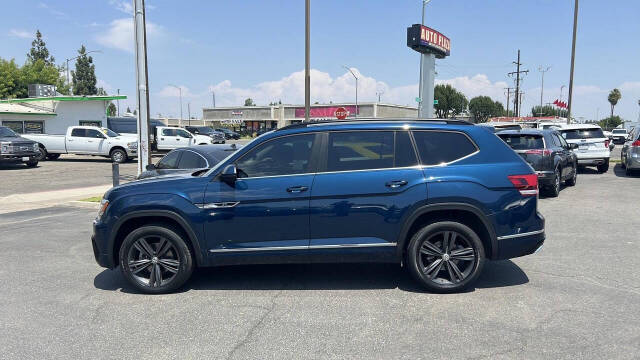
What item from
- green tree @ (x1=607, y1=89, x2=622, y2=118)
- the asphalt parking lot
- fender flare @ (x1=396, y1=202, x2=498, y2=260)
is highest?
green tree @ (x1=607, y1=89, x2=622, y2=118)

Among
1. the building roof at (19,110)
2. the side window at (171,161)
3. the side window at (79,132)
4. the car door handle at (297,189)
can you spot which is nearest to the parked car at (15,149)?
the side window at (79,132)

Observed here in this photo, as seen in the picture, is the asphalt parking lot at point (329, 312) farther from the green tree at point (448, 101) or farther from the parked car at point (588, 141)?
the green tree at point (448, 101)

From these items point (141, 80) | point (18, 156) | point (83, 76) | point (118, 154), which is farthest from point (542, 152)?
point (83, 76)

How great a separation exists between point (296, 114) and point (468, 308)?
231ft

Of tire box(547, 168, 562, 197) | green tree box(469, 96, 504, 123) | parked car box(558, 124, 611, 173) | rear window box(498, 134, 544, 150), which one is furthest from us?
green tree box(469, 96, 504, 123)

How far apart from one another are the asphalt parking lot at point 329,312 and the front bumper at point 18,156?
15788 mm

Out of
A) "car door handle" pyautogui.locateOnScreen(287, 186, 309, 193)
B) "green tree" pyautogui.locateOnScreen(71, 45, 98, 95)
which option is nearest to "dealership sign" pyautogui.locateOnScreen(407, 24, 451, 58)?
"car door handle" pyautogui.locateOnScreen(287, 186, 309, 193)

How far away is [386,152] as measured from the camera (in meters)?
4.93

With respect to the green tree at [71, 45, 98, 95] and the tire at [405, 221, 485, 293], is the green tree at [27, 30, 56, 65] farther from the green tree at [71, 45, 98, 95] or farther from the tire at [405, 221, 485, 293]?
the tire at [405, 221, 485, 293]

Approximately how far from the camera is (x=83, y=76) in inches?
2872

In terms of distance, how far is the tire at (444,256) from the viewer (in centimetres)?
485

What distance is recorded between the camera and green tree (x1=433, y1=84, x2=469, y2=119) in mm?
84688

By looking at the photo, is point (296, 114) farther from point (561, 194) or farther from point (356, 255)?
point (356, 255)

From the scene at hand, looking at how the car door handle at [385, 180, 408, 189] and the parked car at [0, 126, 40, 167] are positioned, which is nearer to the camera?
the car door handle at [385, 180, 408, 189]
